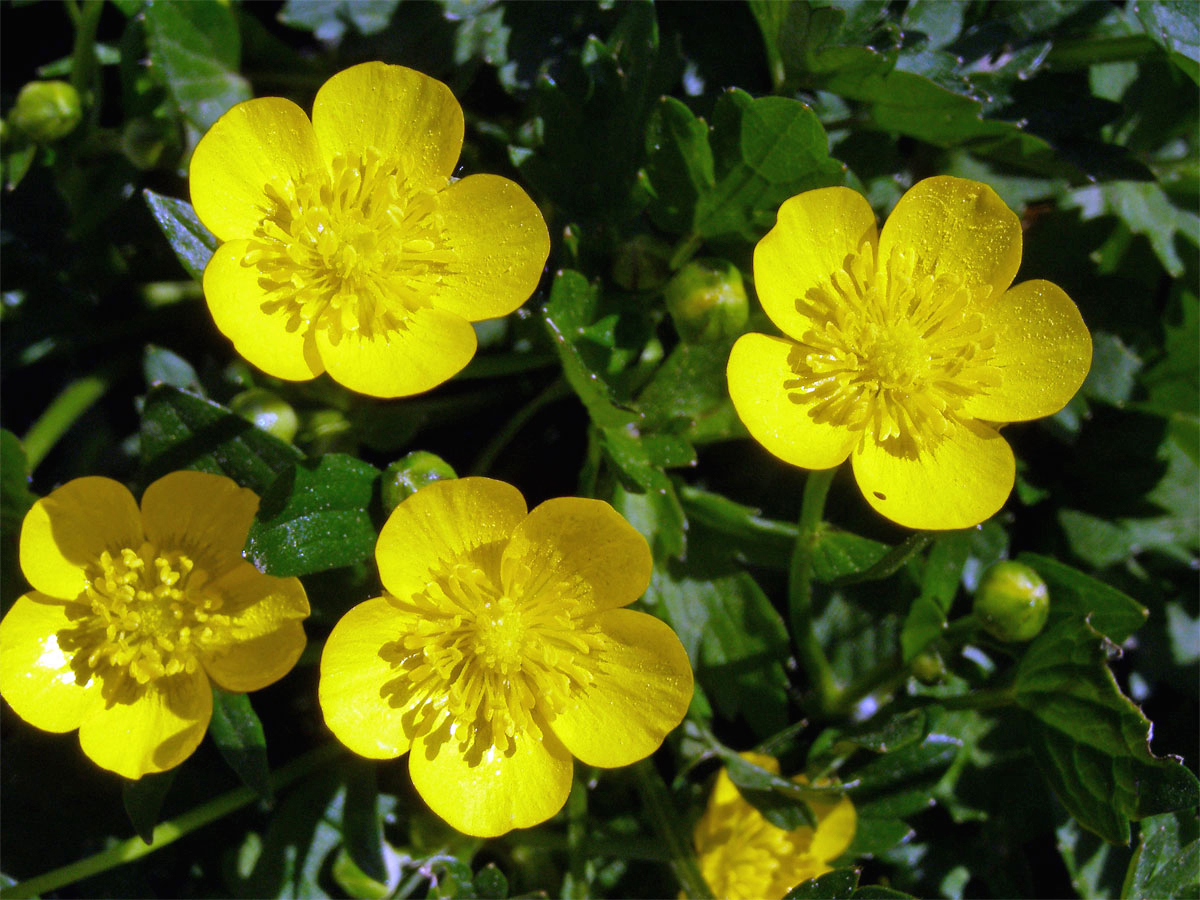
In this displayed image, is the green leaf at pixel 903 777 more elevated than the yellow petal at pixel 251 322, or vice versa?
the yellow petal at pixel 251 322

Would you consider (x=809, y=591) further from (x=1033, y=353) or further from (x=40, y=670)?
(x=40, y=670)

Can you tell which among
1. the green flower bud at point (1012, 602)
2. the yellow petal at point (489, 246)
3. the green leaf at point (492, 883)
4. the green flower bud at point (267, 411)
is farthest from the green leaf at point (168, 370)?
the green flower bud at point (1012, 602)

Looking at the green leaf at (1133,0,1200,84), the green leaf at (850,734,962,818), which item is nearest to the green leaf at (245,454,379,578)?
the green leaf at (850,734,962,818)

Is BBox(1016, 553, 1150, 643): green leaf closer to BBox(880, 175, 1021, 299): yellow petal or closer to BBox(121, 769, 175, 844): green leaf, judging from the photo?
BBox(880, 175, 1021, 299): yellow petal

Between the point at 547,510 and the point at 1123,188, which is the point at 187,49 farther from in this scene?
the point at 1123,188

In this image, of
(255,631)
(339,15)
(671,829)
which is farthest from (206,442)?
(671,829)

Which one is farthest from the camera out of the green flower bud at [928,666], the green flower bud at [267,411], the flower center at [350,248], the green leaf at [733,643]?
the green leaf at [733,643]

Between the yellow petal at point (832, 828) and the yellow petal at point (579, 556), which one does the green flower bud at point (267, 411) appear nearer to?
the yellow petal at point (579, 556)

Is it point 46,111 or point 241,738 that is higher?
point 46,111
